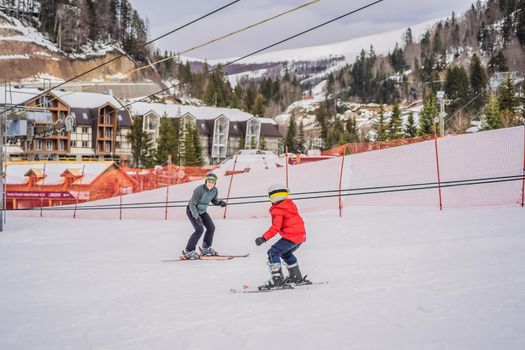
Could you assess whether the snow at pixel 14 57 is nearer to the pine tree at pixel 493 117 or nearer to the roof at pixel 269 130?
the roof at pixel 269 130

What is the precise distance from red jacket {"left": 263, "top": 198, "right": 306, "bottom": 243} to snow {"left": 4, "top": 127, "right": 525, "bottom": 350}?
29.0 inches

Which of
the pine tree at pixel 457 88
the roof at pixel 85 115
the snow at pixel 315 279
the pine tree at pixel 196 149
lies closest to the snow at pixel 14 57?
the roof at pixel 85 115

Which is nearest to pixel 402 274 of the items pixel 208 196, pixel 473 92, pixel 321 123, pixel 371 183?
pixel 208 196

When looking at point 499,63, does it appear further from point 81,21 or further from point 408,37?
point 81,21

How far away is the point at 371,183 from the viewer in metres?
16.5

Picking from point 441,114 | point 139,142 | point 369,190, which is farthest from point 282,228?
point 139,142

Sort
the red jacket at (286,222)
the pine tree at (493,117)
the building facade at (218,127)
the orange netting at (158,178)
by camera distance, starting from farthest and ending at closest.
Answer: the building facade at (218,127) < the pine tree at (493,117) < the orange netting at (158,178) < the red jacket at (286,222)

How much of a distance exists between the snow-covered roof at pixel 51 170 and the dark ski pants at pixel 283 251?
17.7 metres

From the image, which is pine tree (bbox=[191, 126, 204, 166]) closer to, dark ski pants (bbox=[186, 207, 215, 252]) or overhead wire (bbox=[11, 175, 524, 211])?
overhead wire (bbox=[11, 175, 524, 211])

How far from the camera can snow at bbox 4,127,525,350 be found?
472cm

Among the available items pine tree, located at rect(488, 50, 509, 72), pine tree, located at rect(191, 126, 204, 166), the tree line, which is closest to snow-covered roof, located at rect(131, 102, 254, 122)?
pine tree, located at rect(191, 126, 204, 166)

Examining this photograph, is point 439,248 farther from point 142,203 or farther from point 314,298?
point 142,203

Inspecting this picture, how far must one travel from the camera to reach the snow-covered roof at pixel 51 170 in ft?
77.6

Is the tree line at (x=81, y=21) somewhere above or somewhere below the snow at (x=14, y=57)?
above
